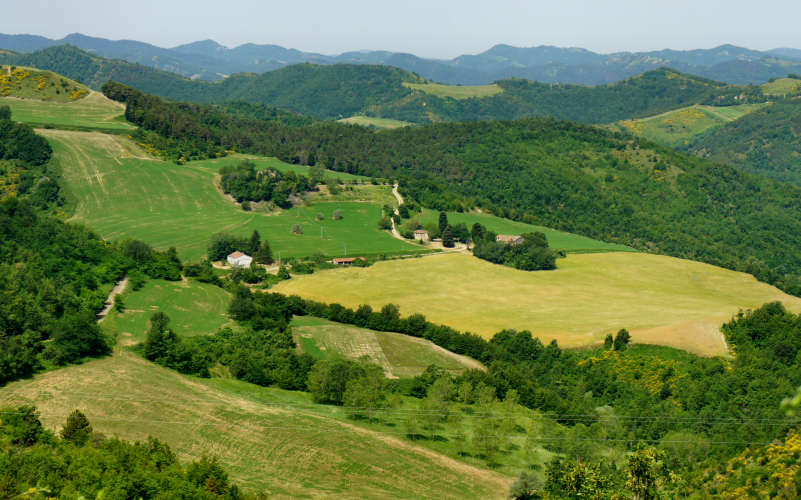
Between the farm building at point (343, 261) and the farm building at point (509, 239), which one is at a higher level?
the farm building at point (509, 239)

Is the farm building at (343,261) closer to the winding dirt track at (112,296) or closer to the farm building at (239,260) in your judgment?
the farm building at (239,260)

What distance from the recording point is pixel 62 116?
187750 mm

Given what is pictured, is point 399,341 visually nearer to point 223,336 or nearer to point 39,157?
point 223,336

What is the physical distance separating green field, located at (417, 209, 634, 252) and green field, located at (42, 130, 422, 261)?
62.5 feet

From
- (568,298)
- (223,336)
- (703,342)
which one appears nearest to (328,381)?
(223,336)

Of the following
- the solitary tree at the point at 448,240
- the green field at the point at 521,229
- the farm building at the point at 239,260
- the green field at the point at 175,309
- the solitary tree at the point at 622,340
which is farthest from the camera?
the green field at the point at 521,229

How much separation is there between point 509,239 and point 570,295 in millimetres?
37975

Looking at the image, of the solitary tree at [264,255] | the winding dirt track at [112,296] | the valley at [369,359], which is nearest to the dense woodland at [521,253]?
the valley at [369,359]

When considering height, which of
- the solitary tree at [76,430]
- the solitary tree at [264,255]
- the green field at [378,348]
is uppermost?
the solitary tree at [76,430]

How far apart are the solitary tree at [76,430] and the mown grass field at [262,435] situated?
3.48 metres

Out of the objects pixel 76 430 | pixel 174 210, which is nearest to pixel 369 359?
pixel 76 430

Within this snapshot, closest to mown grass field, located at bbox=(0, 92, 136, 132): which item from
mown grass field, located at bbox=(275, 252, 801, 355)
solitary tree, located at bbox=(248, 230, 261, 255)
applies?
solitary tree, located at bbox=(248, 230, 261, 255)

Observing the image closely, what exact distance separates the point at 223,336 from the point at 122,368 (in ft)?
54.1

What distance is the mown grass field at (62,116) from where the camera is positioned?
180 meters
